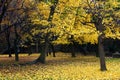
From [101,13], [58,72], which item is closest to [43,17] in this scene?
[58,72]

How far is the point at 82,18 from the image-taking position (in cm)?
2467

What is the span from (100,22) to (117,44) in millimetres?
24868

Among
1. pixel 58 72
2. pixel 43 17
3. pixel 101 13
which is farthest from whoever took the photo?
pixel 43 17

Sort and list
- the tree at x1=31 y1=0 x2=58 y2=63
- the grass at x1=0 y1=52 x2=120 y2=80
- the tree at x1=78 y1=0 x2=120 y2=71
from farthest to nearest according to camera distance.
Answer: the tree at x1=31 y1=0 x2=58 y2=63
the tree at x1=78 y1=0 x2=120 y2=71
the grass at x1=0 y1=52 x2=120 y2=80

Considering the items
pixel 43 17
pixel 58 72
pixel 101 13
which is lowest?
pixel 58 72

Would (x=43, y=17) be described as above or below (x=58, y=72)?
above

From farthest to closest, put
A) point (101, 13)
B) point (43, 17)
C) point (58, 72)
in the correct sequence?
point (43, 17), point (58, 72), point (101, 13)

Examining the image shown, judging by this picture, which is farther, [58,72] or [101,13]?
[58,72]

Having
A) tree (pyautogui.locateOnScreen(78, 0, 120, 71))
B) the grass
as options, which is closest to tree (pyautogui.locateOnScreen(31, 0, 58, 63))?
the grass

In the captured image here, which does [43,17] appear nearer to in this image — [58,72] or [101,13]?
[58,72]

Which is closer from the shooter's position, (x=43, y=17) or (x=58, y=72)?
(x=58, y=72)

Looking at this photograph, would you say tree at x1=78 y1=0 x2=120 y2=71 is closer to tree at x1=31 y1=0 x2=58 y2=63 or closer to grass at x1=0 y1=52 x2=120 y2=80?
grass at x1=0 y1=52 x2=120 y2=80

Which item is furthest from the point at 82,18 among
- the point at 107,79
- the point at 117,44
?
the point at 117,44

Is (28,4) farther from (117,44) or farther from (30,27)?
(117,44)
